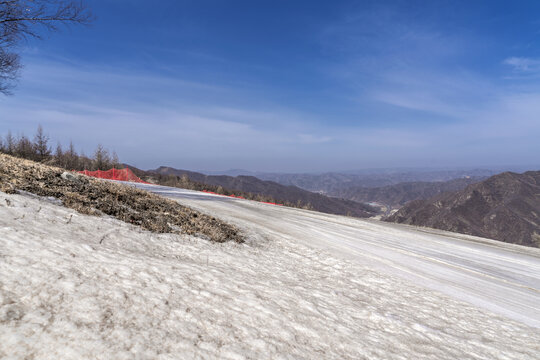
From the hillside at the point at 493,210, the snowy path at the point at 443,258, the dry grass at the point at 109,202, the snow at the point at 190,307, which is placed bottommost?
the hillside at the point at 493,210

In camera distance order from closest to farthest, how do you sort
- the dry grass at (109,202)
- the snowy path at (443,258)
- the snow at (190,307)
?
the snow at (190,307), the snowy path at (443,258), the dry grass at (109,202)

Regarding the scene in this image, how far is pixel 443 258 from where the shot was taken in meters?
6.78

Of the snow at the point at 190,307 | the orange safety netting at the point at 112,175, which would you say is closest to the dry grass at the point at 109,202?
the snow at the point at 190,307

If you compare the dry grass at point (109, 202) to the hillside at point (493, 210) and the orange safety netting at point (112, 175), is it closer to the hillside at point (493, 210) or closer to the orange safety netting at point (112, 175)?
the orange safety netting at point (112, 175)

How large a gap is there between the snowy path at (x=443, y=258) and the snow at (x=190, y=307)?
0.71 meters

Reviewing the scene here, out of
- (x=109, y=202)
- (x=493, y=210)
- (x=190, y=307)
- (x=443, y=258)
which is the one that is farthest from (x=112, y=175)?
(x=493, y=210)

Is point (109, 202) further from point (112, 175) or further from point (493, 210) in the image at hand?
point (493, 210)

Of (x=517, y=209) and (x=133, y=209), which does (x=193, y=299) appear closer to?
(x=133, y=209)

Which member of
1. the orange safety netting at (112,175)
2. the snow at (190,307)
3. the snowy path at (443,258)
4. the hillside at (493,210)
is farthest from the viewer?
the hillside at (493,210)

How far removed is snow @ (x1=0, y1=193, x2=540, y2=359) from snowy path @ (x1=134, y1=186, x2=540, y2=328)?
71cm

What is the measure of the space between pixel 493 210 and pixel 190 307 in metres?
145

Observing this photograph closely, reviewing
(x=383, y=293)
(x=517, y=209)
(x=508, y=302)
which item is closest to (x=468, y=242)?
(x=508, y=302)

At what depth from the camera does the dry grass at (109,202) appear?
521 cm

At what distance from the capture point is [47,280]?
2465 mm
